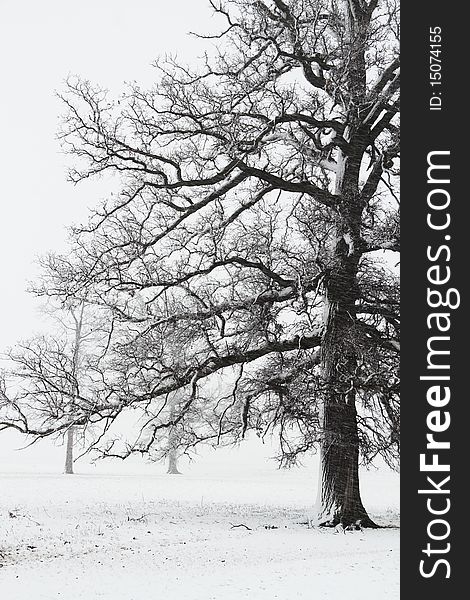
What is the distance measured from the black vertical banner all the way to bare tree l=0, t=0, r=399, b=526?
4076 mm

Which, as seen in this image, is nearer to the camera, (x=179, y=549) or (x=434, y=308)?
(x=434, y=308)

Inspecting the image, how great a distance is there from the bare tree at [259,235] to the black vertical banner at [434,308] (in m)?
4.08

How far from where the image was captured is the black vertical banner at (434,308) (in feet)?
14.6

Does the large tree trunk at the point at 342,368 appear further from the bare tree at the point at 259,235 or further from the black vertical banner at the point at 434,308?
the black vertical banner at the point at 434,308

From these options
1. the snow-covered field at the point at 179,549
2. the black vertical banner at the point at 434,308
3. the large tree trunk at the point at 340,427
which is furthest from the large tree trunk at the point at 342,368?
the black vertical banner at the point at 434,308

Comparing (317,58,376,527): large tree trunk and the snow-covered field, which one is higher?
(317,58,376,527): large tree trunk

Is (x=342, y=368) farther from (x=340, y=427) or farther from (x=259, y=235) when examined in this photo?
(x=259, y=235)

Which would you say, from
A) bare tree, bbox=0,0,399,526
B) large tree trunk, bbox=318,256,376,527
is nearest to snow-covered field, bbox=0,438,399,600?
large tree trunk, bbox=318,256,376,527

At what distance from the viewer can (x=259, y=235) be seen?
10266mm

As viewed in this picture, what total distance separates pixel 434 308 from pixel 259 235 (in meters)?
5.74

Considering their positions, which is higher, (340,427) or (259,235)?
(259,235)

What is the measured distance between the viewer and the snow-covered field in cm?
602

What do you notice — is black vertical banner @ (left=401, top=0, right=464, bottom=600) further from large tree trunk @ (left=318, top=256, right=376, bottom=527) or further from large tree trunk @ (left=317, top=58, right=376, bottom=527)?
large tree trunk @ (left=318, top=256, right=376, bottom=527)

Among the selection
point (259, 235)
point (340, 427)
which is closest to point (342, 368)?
point (340, 427)
